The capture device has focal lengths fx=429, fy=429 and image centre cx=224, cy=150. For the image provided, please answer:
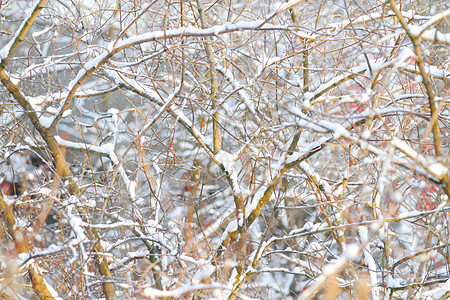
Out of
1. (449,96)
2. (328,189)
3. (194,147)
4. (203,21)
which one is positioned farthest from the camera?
(194,147)

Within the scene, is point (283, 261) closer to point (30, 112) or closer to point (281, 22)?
point (281, 22)

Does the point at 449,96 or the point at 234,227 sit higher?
the point at 449,96

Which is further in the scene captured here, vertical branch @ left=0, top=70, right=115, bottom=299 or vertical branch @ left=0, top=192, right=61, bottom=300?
vertical branch @ left=0, top=192, right=61, bottom=300

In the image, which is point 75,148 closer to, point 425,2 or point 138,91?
Result: point 138,91

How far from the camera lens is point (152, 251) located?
205 inches

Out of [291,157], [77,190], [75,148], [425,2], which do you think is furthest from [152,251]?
[425,2]

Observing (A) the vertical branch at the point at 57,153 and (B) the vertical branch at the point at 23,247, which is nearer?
(A) the vertical branch at the point at 57,153

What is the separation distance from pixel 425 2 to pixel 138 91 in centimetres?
453

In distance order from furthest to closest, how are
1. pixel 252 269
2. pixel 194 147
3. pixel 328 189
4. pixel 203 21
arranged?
1. pixel 194 147
2. pixel 328 189
3. pixel 203 21
4. pixel 252 269

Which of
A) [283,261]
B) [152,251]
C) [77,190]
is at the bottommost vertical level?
[283,261]

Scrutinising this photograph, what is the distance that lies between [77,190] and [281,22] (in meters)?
2.87

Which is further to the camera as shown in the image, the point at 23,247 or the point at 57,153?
the point at 57,153

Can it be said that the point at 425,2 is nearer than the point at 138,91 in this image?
No

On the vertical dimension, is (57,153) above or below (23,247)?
above
